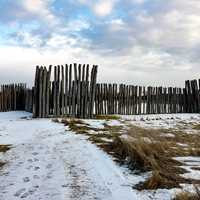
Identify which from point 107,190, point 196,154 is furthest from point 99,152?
point 107,190

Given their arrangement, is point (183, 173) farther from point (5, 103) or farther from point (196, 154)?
point (5, 103)

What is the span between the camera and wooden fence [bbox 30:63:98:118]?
48.5 ft

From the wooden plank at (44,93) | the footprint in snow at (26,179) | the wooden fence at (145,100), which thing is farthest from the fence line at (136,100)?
the footprint in snow at (26,179)

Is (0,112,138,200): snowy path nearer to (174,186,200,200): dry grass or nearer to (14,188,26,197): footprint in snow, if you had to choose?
(14,188,26,197): footprint in snow

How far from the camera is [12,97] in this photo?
1964 cm

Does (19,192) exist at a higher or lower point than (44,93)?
lower

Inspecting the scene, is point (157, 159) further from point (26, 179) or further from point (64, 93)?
point (64, 93)

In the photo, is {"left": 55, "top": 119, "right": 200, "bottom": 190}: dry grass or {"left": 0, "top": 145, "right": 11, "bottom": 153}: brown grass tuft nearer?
{"left": 55, "top": 119, "right": 200, "bottom": 190}: dry grass

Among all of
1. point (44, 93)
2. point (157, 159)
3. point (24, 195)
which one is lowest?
point (24, 195)

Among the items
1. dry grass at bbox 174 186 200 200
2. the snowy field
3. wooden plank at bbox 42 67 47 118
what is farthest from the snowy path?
wooden plank at bbox 42 67 47 118

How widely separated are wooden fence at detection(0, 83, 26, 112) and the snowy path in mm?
11612

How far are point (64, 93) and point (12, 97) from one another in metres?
5.59

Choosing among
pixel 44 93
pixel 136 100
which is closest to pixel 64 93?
pixel 44 93

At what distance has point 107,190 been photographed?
425cm
